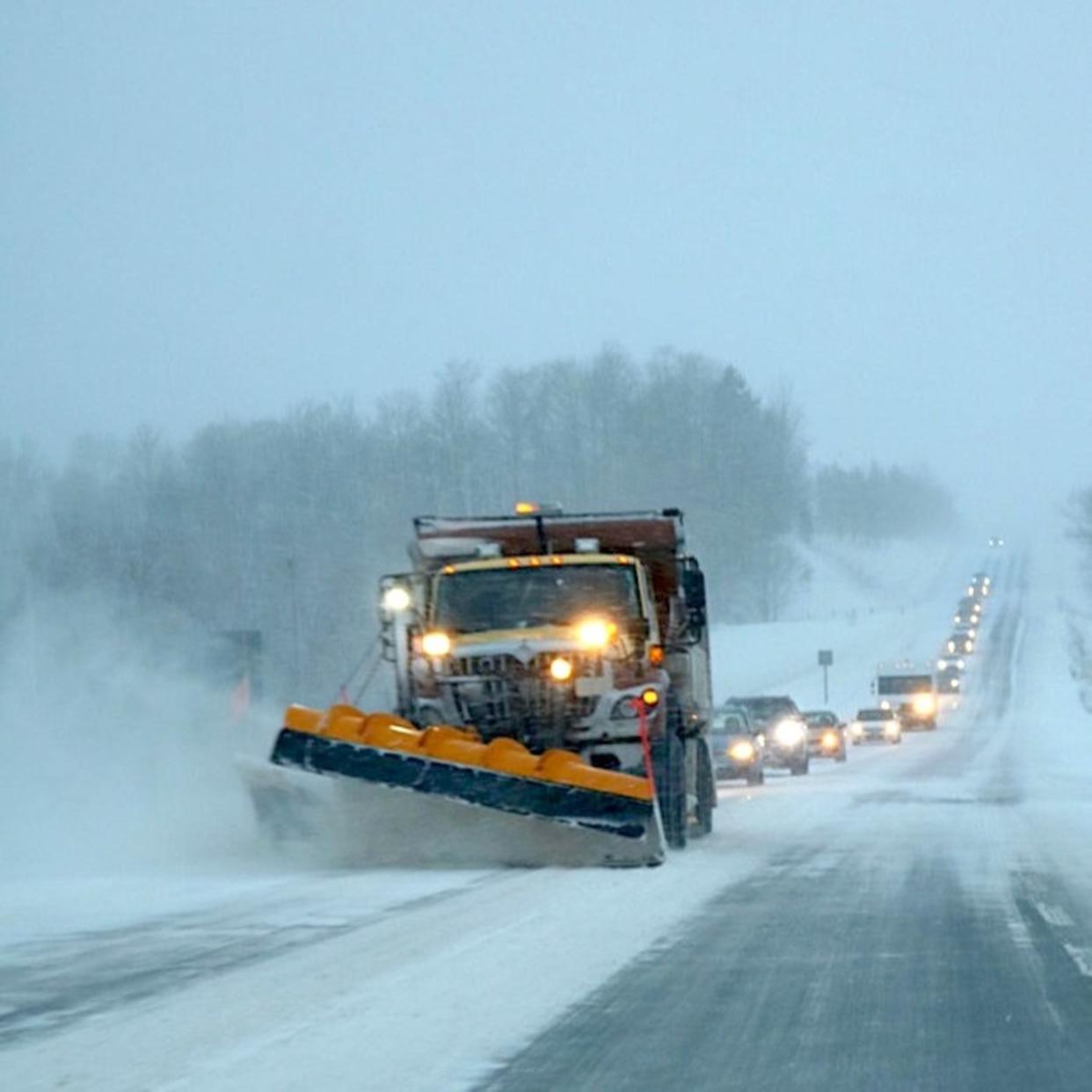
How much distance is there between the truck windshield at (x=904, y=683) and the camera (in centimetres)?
7381

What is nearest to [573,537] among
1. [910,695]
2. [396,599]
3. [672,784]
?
[396,599]

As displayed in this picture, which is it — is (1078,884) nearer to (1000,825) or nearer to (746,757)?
(1000,825)

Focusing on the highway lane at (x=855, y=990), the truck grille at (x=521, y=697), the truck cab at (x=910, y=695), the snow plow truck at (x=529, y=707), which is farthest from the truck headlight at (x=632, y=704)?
the truck cab at (x=910, y=695)

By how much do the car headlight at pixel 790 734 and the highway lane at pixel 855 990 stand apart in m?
25.2

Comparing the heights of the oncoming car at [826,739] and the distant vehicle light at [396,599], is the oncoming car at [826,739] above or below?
below

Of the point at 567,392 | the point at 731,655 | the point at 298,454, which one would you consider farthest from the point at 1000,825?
the point at 731,655

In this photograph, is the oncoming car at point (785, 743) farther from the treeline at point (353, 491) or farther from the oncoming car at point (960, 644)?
the oncoming car at point (960, 644)

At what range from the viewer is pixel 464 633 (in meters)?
17.6

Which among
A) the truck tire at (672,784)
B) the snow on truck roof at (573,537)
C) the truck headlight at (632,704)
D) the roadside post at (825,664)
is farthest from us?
the roadside post at (825,664)

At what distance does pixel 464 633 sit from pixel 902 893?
16.2 ft

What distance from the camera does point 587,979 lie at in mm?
10062

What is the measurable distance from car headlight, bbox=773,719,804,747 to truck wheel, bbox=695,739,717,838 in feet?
75.1

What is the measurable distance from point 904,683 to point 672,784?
58.0 m

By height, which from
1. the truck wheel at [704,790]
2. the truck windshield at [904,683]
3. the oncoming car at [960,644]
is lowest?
the truck wheel at [704,790]
